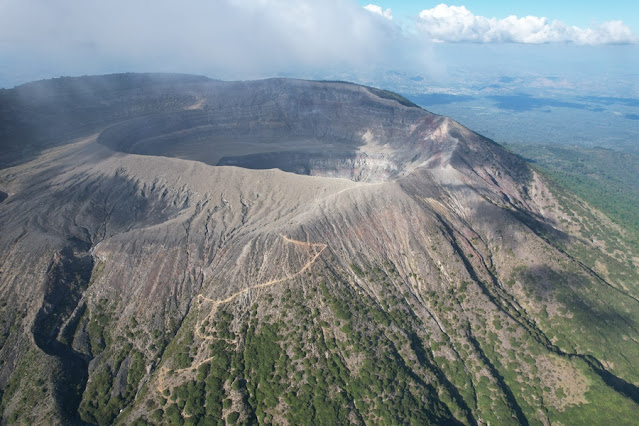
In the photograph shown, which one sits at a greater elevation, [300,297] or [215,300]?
[215,300]

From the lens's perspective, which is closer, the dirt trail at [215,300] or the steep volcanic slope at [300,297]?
the steep volcanic slope at [300,297]

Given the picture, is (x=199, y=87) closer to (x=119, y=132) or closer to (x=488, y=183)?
(x=119, y=132)

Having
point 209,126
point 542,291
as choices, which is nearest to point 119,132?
point 209,126

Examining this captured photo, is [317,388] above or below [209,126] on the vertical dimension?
below

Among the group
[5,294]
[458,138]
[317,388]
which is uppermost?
[458,138]

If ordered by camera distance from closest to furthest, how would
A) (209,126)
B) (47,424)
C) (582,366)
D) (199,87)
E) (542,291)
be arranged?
(47,424) → (582,366) → (542,291) → (209,126) → (199,87)

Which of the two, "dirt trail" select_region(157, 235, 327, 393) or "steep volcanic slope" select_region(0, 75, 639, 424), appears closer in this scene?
"steep volcanic slope" select_region(0, 75, 639, 424)

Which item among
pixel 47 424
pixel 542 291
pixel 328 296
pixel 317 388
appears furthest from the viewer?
pixel 542 291

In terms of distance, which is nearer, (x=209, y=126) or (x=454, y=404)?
(x=454, y=404)
